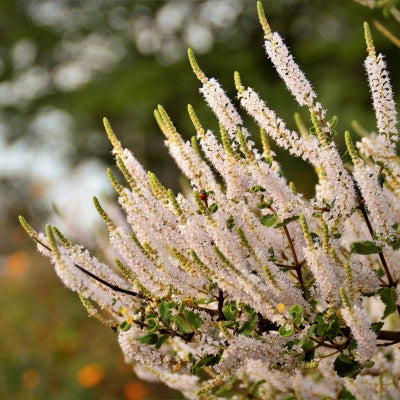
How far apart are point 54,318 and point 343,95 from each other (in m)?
7.17

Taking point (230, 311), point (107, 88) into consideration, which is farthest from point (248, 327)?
point (107, 88)

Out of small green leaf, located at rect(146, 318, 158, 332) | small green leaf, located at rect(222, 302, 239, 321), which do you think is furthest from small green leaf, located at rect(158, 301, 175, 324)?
small green leaf, located at rect(222, 302, 239, 321)

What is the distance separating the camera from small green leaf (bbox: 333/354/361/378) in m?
1.66

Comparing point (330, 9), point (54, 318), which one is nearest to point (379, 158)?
point (54, 318)

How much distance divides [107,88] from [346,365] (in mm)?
12571

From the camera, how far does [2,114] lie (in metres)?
17.8

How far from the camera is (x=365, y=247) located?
1.67 m

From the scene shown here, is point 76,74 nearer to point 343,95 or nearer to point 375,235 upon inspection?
point 343,95

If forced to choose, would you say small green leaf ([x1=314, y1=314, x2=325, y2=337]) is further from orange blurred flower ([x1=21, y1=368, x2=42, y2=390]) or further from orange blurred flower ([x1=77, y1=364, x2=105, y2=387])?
orange blurred flower ([x1=21, y1=368, x2=42, y2=390])

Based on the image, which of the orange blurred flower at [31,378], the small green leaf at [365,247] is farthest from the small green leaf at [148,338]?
the orange blurred flower at [31,378]

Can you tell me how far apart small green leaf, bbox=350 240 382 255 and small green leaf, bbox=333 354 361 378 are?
1.00 ft

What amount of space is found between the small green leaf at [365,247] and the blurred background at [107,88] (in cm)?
516

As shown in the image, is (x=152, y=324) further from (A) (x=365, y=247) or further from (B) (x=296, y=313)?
(A) (x=365, y=247)

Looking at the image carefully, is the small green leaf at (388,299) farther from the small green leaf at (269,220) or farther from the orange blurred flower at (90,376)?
the orange blurred flower at (90,376)
